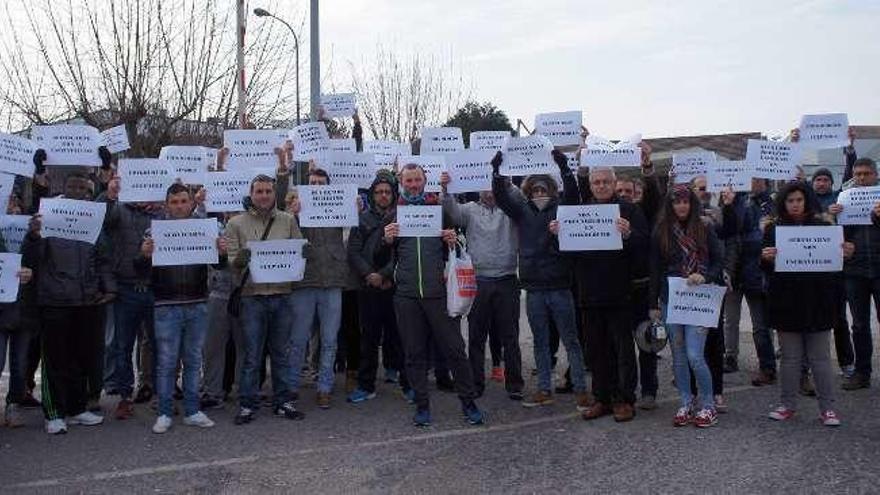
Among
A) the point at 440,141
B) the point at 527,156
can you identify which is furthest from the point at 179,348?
the point at 440,141

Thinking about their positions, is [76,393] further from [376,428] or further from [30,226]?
[376,428]

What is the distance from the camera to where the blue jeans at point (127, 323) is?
7547 mm

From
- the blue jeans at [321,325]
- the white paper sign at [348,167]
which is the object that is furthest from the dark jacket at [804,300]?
the white paper sign at [348,167]

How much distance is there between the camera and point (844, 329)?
821 centimetres

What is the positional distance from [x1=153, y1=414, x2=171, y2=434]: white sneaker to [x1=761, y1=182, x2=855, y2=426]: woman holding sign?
486cm

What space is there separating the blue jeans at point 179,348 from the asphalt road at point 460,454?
10.2 inches

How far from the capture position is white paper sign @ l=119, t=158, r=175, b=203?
7316 millimetres

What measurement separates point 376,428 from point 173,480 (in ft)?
→ 5.84

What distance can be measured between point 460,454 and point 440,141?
153 inches

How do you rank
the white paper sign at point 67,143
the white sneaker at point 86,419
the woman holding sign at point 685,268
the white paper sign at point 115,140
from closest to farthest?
the woman holding sign at point 685,268
the white sneaker at point 86,419
the white paper sign at point 67,143
the white paper sign at point 115,140

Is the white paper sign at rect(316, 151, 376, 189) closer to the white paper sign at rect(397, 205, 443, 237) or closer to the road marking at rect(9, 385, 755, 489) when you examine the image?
the white paper sign at rect(397, 205, 443, 237)

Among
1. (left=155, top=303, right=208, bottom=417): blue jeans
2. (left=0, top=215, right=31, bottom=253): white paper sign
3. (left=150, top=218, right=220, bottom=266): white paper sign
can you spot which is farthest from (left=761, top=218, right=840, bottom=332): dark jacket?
(left=0, top=215, right=31, bottom=253): white paper sign

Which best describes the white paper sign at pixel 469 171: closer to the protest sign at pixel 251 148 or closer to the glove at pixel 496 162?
the glove at pixel 496 162

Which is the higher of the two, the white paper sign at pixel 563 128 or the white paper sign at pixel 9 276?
the white paper sign at pixel 563 128
